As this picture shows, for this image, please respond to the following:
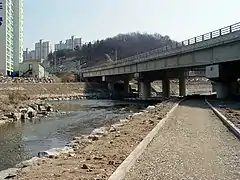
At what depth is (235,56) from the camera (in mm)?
38031

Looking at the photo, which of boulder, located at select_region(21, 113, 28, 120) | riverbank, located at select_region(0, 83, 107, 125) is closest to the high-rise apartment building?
riverbank, located at select_region(0, 83, 107, 125)

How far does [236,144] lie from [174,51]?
40855 millimetres

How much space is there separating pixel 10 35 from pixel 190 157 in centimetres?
12004

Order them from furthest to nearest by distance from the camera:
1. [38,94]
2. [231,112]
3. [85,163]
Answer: [38,94], [231,112], [85,163]

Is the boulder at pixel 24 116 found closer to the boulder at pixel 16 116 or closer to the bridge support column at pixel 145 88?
the boulder at pixel 16 116

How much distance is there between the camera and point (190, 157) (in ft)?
34.9

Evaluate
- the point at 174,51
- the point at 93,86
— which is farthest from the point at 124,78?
the point at 174,51

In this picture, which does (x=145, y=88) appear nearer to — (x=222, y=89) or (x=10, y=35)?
(x=222, y=89)

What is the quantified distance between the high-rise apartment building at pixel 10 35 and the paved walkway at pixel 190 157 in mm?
96274

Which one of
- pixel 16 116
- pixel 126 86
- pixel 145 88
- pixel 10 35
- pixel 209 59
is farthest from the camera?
pixel 10 35

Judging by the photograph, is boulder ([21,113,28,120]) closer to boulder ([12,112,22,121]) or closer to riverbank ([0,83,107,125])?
riverbank ([0,83,107,125])

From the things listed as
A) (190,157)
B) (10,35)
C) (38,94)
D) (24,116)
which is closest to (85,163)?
(190,157)

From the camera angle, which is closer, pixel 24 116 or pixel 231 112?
pixel 231 112

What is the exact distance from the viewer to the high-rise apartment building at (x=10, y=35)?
10562cm
